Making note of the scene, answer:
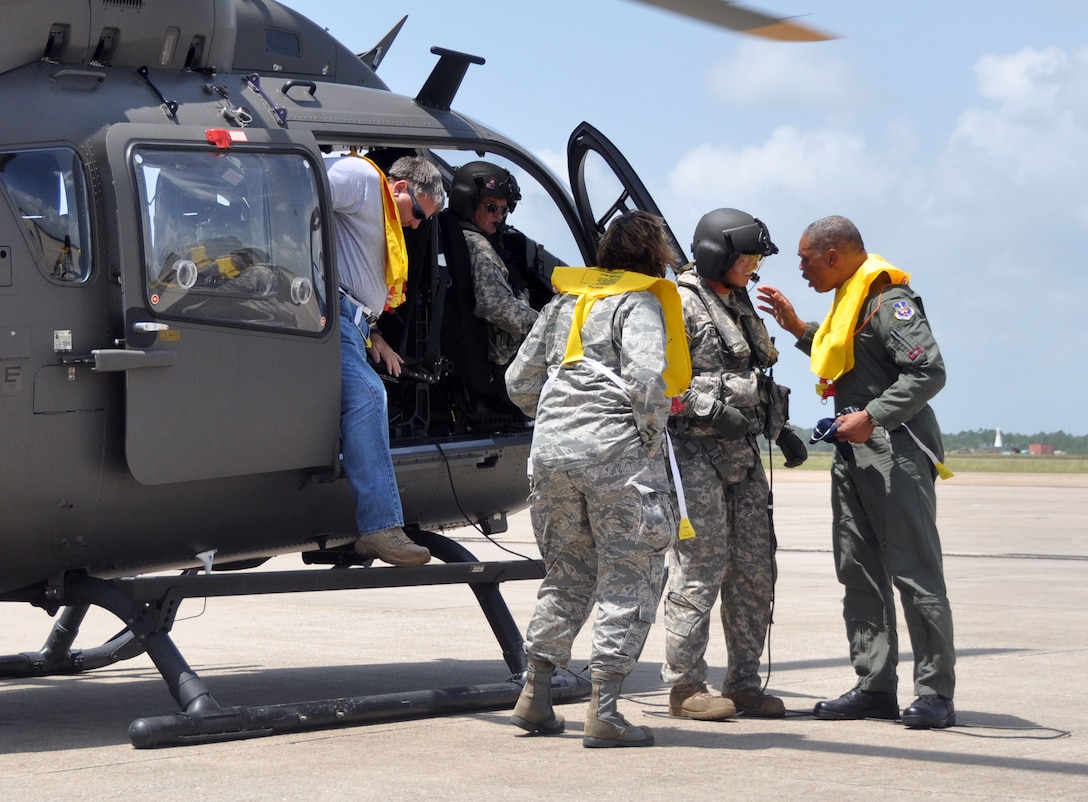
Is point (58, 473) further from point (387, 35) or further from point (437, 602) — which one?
point (437, 602)

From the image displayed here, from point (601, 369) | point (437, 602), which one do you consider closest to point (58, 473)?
point (601, 369)

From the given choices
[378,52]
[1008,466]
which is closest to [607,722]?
[378,52]

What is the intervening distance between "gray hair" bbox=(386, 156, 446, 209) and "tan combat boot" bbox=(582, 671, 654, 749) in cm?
228

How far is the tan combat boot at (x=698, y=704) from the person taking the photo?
6.08 meters

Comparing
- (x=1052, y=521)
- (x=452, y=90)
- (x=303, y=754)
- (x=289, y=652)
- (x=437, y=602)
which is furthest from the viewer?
(x=1052, y=521)

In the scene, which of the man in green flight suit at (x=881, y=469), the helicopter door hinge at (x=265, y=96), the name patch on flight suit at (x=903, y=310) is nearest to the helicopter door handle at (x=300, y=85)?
the helicopter door hinge at (x=265, y=96)

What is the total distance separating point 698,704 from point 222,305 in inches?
99.4

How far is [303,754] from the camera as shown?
208 inches

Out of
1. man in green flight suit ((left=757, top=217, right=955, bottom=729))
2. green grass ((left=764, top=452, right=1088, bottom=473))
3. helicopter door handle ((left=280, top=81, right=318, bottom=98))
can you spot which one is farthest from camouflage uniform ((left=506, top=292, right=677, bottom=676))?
green grass ((left=764, top=452, right=1088, bottom=473))

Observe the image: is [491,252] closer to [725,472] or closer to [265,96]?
[265,96]

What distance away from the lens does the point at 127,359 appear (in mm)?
5422

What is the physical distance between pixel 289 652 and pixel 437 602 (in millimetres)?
2587

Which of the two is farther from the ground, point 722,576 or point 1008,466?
point 722,576

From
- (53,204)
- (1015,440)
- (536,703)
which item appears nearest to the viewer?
(53,204)
